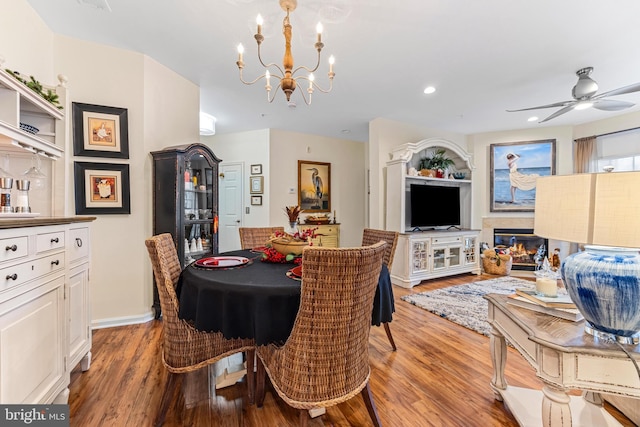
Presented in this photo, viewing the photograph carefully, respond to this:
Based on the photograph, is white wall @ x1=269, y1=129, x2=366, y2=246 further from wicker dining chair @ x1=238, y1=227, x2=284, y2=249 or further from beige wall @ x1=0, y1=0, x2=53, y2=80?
beige wall @ x1=0, y1=0, x2=53, y2=80

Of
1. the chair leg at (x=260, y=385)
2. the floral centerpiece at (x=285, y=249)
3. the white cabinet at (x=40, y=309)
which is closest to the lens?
the white cabinet at (x=40, y=309)

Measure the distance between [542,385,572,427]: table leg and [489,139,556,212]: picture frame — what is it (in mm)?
5115

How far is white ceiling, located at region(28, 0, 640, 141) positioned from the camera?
206cm

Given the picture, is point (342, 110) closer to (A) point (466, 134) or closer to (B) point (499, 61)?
(B) point (499, 61)

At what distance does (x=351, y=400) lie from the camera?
1671 millimetres

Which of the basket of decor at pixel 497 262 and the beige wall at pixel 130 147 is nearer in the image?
the beige wall at pixel 130 147

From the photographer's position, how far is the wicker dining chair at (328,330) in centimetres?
107

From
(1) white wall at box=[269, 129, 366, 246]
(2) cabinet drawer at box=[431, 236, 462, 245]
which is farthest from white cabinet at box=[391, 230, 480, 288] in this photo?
(1) white wall at box=[269, 129, 366, 246]

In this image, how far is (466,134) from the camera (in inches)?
221

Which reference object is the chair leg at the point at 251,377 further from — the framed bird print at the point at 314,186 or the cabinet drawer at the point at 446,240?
the framed bird print at the point at 314,186

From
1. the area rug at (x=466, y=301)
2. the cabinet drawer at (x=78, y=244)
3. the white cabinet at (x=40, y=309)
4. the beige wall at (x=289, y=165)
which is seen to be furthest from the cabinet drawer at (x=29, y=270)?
the beige wall at (x=289, y=165)

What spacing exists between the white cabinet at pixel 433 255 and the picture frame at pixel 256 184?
2678mm

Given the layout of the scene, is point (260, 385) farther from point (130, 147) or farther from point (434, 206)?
point (434, 206)

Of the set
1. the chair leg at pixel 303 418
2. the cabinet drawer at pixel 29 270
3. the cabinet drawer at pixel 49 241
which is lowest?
the chair leg at pixel 303 418
